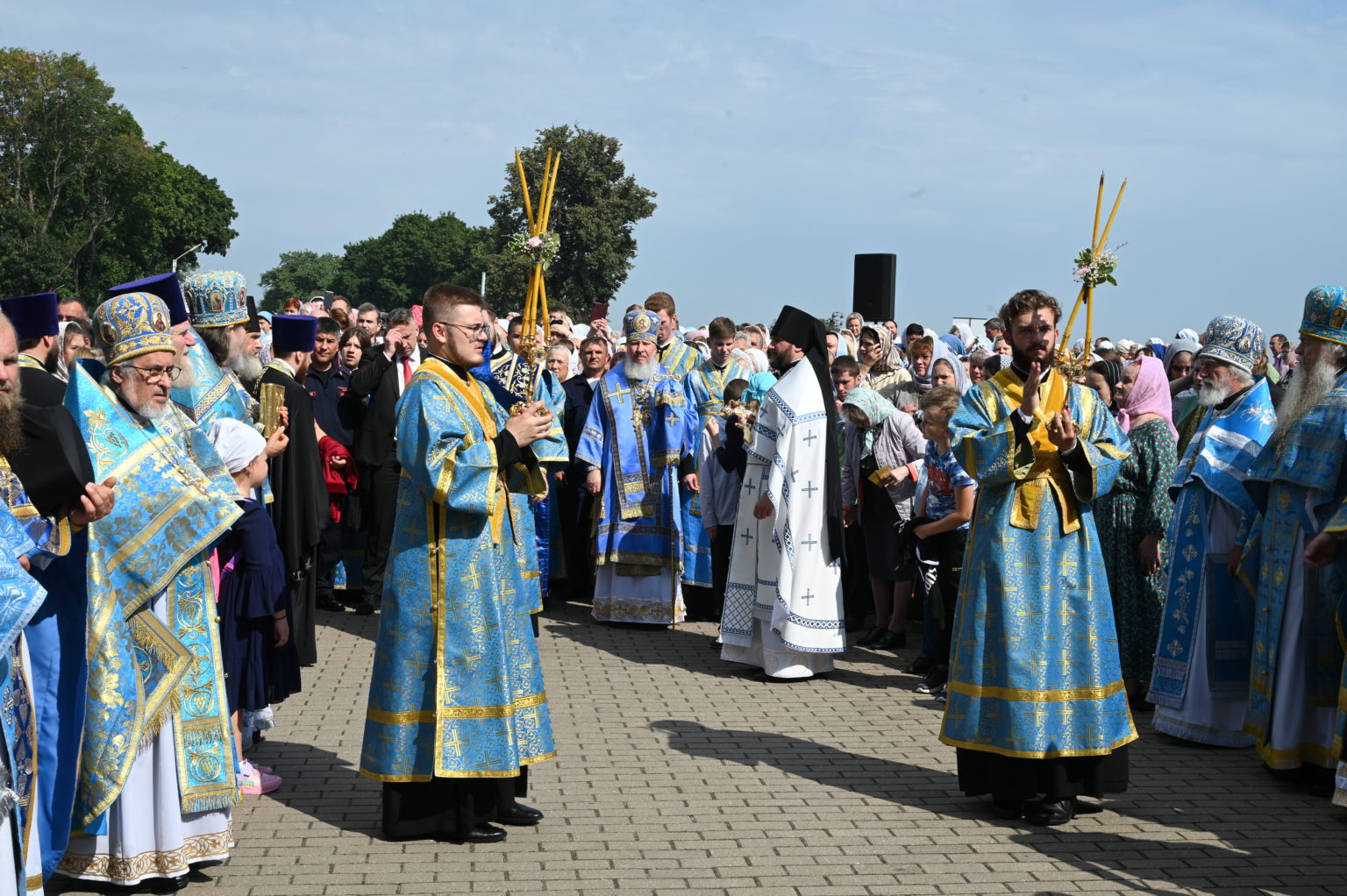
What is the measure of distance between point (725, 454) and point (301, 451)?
167 inches

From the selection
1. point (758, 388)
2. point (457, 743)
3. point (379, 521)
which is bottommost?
point (457, 743)

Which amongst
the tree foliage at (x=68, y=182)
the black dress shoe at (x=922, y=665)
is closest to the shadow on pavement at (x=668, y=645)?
the black dress shoe at (x=922, y=665)

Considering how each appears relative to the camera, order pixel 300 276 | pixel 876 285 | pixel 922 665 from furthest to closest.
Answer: pixel 300 276 < pixel 876 285 < pixel 922 665

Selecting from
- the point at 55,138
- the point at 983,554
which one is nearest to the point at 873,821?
the point at 983,554

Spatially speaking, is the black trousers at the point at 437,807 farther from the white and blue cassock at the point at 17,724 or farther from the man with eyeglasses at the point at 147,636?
the white and blue cassock at the point at 17,724

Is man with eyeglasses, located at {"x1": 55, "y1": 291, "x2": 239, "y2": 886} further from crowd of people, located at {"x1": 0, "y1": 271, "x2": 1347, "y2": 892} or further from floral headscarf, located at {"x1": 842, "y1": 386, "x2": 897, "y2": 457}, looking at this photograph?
floral headscarf, located at {"x1": 842, "y1": 386, "x2": 897, "y2": 457}

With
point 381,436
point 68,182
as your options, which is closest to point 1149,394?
point 381,436

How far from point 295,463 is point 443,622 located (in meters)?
2.21

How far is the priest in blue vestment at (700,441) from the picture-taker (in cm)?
1086

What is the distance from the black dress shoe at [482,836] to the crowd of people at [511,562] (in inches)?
0.4

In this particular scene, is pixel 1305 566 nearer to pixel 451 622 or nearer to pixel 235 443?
pixel 451 622

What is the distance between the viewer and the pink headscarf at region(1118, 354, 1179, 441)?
8.08 metres

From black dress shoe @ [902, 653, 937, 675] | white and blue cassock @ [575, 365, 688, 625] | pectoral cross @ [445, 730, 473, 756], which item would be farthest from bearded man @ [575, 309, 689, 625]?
pectoral cross @ [445, 730, 473, 756]

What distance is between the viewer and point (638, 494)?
10.6 m
